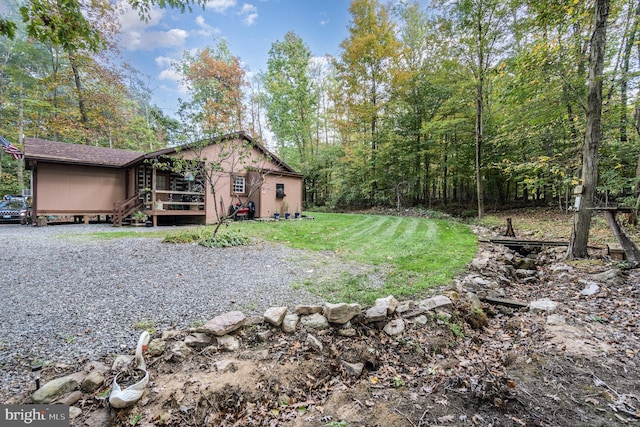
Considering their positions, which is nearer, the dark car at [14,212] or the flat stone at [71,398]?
the flat stone at [71,398]

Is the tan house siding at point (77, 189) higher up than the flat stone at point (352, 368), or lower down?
higher up

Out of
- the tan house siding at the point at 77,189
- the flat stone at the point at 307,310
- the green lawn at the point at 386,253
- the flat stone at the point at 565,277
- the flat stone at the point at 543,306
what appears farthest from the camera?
the tan house siding at the point at 77,189

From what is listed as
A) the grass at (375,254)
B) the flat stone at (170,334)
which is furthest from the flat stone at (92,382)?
the grass at (375,254)

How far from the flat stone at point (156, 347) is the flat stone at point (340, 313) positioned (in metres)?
1.63

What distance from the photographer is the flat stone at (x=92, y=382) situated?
194cm

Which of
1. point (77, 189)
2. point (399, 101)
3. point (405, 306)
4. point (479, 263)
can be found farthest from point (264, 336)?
point (399, 101)

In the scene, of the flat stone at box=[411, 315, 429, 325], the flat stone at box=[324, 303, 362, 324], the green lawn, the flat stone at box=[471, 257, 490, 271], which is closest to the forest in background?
the flat stone at box=[471, 257, 490, 271]

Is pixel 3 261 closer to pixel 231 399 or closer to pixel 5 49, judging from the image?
pixel 231 399

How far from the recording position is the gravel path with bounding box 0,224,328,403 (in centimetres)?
242

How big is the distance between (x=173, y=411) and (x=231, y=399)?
1.27 feet

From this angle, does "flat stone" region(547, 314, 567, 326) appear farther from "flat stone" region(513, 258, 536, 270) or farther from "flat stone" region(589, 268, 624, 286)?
"flat stone" region(513, 258, 536, 270)

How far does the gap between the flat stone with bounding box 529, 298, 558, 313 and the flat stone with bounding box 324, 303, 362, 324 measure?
2.23m

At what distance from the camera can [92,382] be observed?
1.96 m

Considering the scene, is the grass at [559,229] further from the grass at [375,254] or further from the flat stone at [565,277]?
the flat stone at [565,277]
